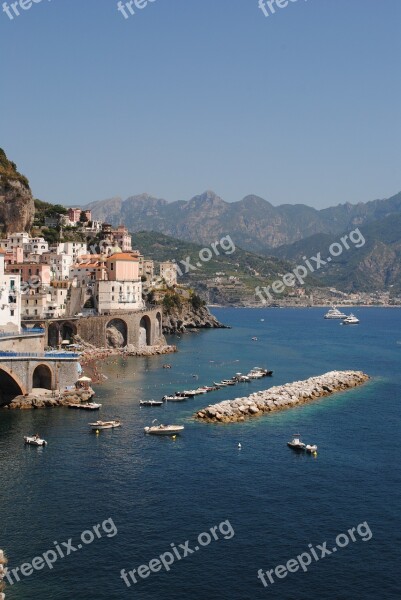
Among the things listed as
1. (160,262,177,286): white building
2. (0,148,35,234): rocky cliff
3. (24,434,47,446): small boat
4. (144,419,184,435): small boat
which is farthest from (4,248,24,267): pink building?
(24,434,47,446): small boat

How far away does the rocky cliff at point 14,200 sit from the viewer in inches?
4833

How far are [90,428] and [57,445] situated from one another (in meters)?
5.44

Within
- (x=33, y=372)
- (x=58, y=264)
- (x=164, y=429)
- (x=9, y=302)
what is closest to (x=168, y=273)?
(x=58, y=264)

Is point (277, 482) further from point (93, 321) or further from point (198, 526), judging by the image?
point (93, 321)

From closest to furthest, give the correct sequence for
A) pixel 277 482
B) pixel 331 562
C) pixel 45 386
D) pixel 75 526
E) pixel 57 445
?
pixel 331 562 < pixel 75 526 < pixel 277 482 < pixel 57 445 < pixel 45 386

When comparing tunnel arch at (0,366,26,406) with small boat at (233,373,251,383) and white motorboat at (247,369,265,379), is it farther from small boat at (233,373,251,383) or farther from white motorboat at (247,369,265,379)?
white motorboat at (247,369,265,379)

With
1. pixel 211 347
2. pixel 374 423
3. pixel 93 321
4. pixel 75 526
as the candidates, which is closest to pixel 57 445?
pixel 75 526

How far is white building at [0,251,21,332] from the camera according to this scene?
78.8 m

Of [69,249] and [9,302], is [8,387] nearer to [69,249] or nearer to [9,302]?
[9,302]

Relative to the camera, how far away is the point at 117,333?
10938 cm

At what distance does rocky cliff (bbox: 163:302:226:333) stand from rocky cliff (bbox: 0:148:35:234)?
3819 centimetres

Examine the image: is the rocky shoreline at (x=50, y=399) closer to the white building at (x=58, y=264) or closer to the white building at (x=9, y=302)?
the white building at (x=9, y=302)

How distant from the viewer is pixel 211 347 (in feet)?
409

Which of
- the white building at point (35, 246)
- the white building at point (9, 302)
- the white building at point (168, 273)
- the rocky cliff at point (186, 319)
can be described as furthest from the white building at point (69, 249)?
the white building at point (168, 273)
